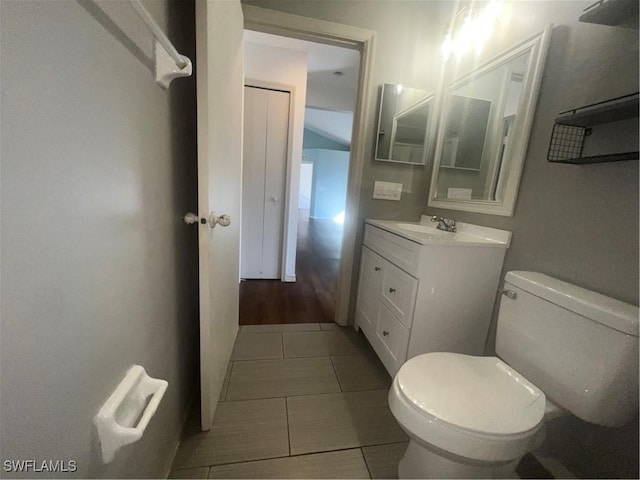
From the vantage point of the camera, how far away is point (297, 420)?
1.14 metres

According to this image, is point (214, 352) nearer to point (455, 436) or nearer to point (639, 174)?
point (455, 436)

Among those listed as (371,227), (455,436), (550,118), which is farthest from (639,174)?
(371,227)

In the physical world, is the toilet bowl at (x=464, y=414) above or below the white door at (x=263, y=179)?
below

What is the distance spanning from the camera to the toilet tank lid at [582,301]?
655 millimetres

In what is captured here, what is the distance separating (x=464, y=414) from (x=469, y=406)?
5cm

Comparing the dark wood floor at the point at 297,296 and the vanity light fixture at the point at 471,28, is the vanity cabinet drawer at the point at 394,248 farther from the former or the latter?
the vanity light fixture at the point at 471,28

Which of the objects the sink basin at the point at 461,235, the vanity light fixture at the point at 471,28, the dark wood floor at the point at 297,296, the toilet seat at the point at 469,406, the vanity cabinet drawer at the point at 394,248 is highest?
the vanity light fixture at the point at 471,28

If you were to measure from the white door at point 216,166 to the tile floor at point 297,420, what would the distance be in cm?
12

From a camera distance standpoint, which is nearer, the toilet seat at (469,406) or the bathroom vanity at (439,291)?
the toilet seat at (469,406)

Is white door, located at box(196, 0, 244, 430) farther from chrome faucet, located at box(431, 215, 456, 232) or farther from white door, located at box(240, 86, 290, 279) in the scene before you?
chrome faucet, located at box(431, 215, 456, 232)

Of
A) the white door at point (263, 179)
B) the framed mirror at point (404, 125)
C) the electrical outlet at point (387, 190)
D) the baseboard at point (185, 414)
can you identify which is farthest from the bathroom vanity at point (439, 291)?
the white door at point (263, 179)

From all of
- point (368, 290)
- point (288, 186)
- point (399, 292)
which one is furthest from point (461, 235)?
point (288, 186)

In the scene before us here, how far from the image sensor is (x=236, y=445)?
1.01 metres

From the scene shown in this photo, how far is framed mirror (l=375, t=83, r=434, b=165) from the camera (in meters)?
1.65
